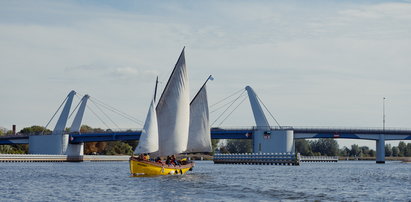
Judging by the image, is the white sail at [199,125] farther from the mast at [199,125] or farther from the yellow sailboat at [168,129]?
the yellow sailboat at [168,129]

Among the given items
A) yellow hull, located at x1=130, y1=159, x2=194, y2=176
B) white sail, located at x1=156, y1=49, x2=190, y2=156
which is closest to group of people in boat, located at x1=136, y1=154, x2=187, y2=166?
yellow hull, located at x1=130, y1=159, x2=194, y2=176

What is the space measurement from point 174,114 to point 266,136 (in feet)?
332

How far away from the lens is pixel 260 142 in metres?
195

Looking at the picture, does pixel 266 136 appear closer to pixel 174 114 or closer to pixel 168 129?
pixel 174 114

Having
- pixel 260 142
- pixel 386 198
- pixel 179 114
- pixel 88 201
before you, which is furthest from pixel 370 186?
pixel 260 142

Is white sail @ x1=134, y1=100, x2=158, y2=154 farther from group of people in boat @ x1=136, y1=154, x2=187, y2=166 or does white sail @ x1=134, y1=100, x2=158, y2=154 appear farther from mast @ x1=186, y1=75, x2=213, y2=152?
mast @ x1=186, y1=75, x2=213, y2=152

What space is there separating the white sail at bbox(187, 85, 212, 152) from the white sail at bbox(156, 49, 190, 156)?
8647 millimetres

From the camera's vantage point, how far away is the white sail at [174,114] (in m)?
94.1

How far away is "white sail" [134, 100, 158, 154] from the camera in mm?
90375

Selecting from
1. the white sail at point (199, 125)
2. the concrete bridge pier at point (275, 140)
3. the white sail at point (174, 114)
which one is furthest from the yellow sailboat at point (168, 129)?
the concrete bridge pier at point (275, 140)

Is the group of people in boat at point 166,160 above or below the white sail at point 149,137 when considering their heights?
below

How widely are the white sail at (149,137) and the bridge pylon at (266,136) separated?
340 feet

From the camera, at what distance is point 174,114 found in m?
94.3

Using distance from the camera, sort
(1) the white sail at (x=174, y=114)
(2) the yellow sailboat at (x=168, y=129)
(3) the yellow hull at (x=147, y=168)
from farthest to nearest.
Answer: (1) the white sail at (x=174, y=114)
(3) the yellow hull at (x=147, y=168)
(2) the yellow sailboat at (x=168, y=129)
